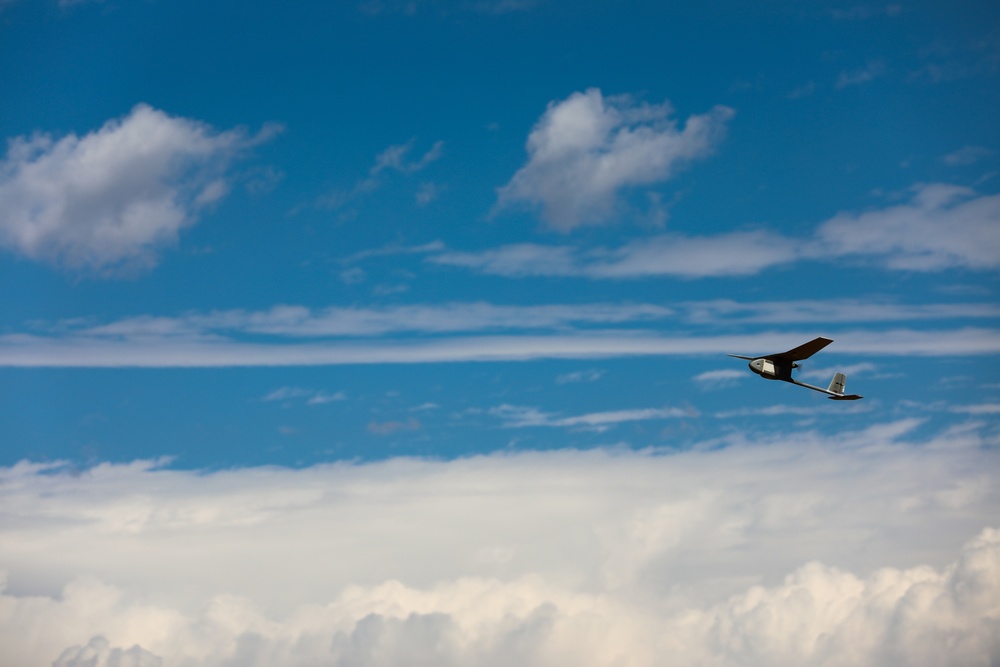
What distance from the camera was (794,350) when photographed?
583 feet

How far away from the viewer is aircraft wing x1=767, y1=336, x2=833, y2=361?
6860 inches

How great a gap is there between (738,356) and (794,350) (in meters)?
8.10

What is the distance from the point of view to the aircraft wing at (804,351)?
174250mm

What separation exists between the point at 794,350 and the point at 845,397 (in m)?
11.6

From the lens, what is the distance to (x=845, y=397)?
597 ft

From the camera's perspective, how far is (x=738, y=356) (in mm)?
177250

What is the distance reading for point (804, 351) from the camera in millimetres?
178125

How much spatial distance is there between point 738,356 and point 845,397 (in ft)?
59.3
